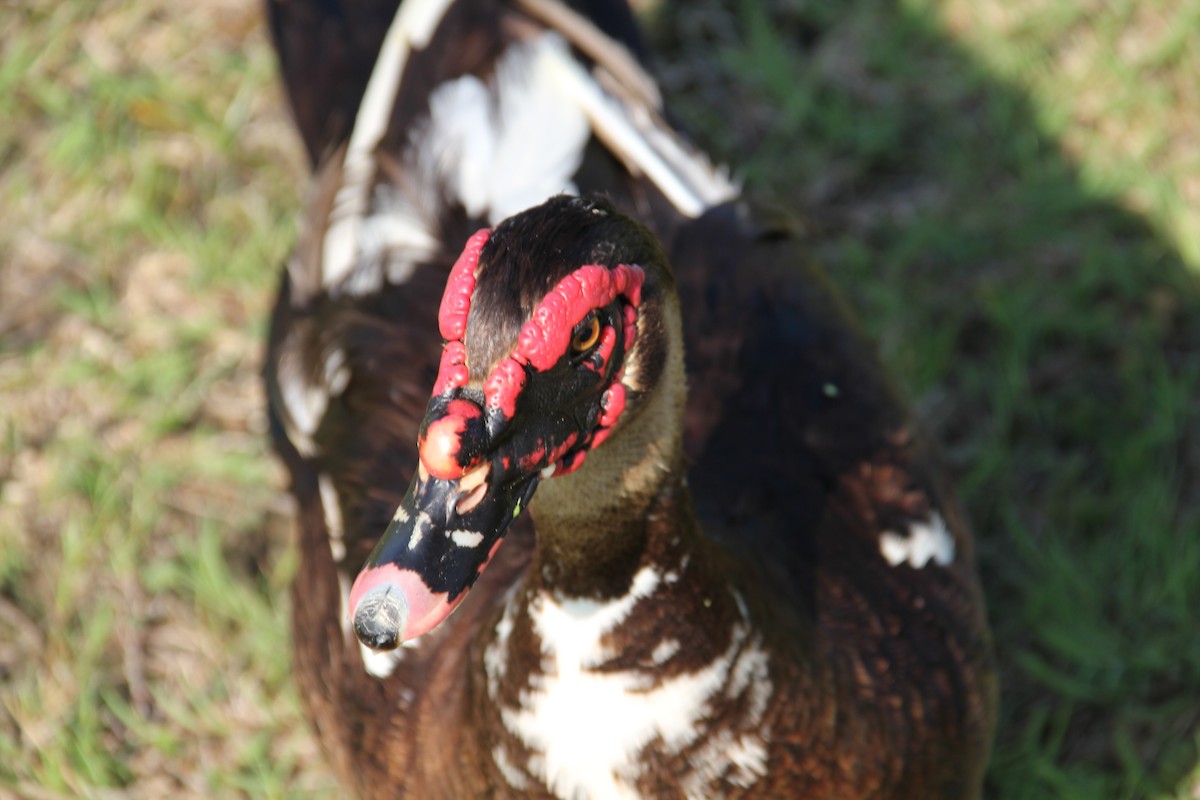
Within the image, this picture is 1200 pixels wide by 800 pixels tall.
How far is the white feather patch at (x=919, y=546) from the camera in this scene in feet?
8.11

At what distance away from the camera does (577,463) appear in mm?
1796

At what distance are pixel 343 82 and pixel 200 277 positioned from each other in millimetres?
796

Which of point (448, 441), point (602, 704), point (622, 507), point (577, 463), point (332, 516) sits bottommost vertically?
point (332, 516)

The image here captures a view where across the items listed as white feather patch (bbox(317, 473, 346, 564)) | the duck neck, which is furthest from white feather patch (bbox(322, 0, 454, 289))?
the duck neck

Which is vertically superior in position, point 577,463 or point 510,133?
point 577,463

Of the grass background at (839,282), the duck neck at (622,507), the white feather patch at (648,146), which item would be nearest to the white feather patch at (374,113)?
the white feather patch at (648,146)

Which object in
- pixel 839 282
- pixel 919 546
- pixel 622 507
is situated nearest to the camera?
pixel 622 507

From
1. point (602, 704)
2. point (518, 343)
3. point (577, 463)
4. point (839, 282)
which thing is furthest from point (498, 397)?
point (839, 282)

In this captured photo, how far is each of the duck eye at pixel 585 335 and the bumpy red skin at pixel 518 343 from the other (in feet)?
0.04

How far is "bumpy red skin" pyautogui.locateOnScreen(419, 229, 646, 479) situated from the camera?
64.3 inches

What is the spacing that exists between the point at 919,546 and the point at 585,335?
1014 mm

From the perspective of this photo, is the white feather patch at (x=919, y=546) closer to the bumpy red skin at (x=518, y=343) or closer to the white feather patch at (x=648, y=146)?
the white feather patch at (x=648, y=146)

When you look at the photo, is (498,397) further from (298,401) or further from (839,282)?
(839,282)

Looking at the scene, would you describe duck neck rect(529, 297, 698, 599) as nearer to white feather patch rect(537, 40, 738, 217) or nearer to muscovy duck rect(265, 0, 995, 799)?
muscovy duck rect(265, 0, 995, 799)
